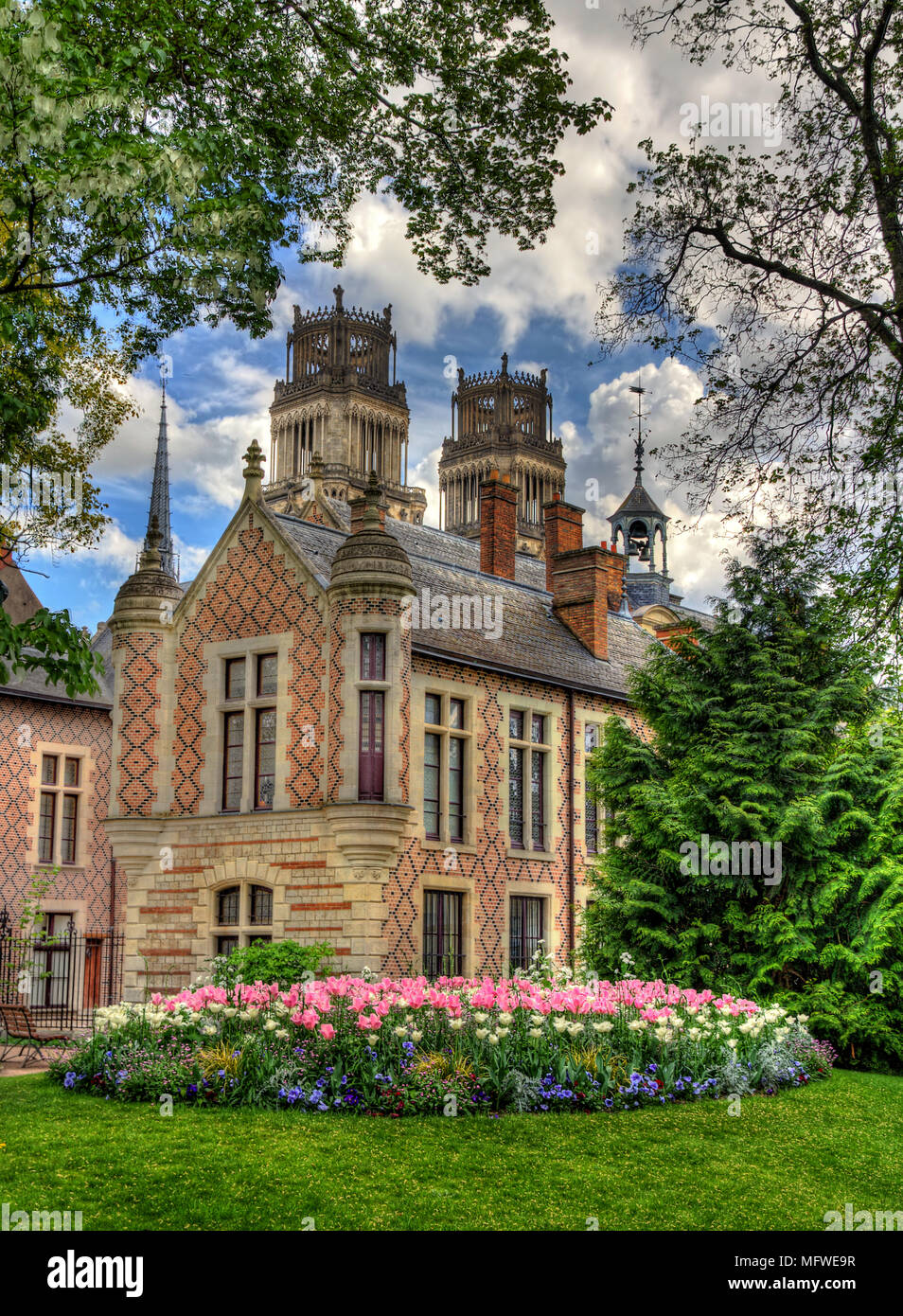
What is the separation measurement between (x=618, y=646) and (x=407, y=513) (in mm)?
82326

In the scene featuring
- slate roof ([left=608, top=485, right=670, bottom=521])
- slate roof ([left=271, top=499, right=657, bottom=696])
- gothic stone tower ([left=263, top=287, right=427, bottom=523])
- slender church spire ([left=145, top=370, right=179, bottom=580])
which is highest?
gothic stone tower ([left=263, top=287, right=427, bottom=523])

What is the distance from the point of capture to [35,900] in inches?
1189

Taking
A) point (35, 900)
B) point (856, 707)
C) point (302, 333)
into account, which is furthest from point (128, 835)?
point (302, 333)

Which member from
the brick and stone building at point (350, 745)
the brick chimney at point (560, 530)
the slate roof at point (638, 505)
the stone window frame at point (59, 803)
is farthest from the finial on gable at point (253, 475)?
the slate roof at point (638, 505)

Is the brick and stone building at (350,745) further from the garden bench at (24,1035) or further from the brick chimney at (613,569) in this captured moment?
the garden bench at (24,1035)

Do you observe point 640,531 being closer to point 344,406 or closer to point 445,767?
point 445,767

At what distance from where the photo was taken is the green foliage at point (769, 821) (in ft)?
61.4

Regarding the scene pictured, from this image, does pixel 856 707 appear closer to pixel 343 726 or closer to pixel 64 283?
pixel 343 726

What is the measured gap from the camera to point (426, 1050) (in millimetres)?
13859

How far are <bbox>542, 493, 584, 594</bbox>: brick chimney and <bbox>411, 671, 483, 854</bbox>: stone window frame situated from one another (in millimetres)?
8117

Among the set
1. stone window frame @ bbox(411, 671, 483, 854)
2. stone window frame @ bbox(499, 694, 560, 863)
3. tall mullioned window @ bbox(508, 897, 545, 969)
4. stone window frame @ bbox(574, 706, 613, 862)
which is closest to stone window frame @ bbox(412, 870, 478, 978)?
stone window frame @ bbox(411, 671, 483, 854)

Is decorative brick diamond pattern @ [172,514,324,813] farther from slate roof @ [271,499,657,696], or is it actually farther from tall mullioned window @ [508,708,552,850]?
tall mullioned window @ [508,708,552,850]

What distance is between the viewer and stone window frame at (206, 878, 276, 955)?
22.2m

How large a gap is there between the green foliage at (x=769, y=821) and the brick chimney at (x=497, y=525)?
10048 millimetres
